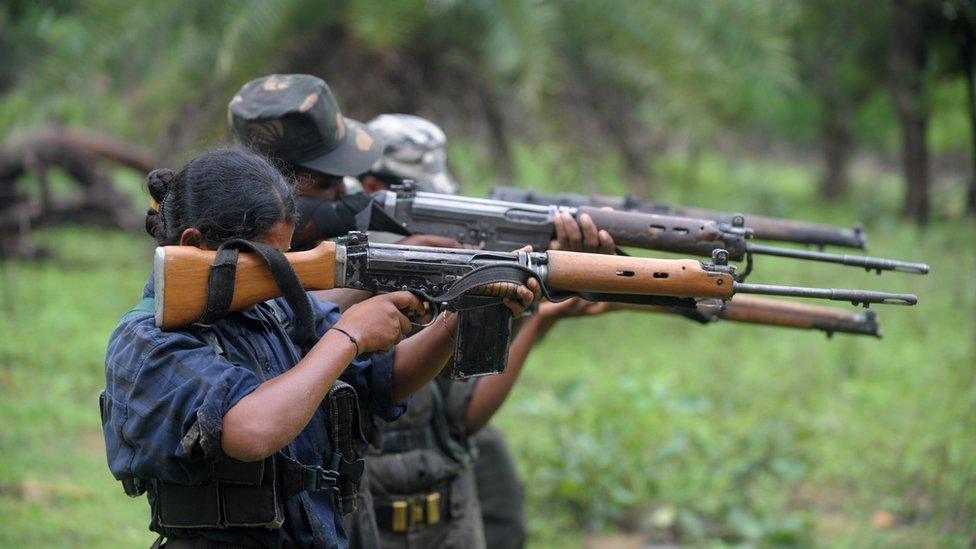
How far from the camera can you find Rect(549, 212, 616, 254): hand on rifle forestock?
3.19 metres

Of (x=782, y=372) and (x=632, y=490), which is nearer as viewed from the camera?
(x=632, y=490)

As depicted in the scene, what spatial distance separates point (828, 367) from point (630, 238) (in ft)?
13.9

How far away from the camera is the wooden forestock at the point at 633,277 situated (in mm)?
2398

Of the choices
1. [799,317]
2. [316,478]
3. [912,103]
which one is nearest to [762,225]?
[799,317]

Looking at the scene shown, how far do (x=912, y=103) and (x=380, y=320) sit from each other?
398 inches

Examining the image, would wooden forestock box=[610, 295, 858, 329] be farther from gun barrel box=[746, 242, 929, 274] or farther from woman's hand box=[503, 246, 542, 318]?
woman's hand box=[503, 246, 542, 318]

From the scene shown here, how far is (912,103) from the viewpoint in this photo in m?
10.9

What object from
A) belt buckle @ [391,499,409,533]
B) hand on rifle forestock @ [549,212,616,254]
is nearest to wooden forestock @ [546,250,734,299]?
hand on rifle forestock @ [549,212,616,254]

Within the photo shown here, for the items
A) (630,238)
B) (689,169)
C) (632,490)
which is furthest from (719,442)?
(689,169)

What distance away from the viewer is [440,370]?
2.48 metres

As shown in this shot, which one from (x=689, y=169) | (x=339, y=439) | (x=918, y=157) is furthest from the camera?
(x=918, y=157)

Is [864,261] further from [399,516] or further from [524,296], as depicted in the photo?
[399,516]

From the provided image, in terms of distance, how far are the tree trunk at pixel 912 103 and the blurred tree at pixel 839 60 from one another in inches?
23.8

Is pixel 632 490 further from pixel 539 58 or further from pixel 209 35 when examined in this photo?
pixel 209 35
